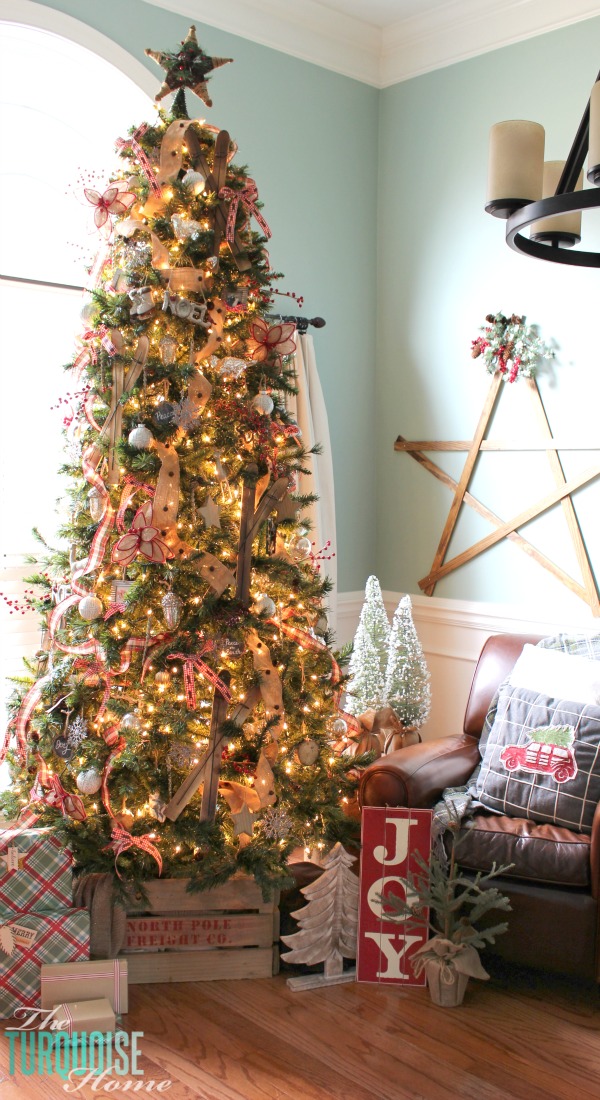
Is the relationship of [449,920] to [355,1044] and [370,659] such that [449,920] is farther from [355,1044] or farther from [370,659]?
[370,659]

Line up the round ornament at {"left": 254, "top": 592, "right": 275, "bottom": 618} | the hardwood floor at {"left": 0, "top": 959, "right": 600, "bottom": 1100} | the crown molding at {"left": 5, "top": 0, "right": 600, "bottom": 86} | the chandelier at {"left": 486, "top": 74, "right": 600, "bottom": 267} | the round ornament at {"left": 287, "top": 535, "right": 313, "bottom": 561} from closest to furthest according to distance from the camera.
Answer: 1. the chandelier at {"left": 486, "top": 74, "right": 600, "bottom": 267}
2. the hardwood floor at {"left": 0, "top": 959, "right": 600, "bottom": 1100}
3. the round ornament at {"left": 254, "top": 592, "right": 275, "bottom": 618}
4. the round ornament at {"left": 287, "top": 535, "right": 313, "bottom": 561}
5. the crown molding at {"left": 5, "top": 0, "right": 600, "bottom": 86}

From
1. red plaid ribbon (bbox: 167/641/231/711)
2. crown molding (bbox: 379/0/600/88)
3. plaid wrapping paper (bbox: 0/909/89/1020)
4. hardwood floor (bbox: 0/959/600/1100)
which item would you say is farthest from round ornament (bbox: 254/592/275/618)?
crown molding (bbox: 379/0/600/88)

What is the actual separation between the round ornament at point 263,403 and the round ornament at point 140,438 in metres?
0.30

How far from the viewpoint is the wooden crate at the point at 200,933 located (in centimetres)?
262

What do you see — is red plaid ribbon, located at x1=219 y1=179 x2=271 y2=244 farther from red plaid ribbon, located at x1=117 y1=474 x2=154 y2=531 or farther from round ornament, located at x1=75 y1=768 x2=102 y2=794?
round ornament, located at x1=75 y1=768 x2=102 y2=794

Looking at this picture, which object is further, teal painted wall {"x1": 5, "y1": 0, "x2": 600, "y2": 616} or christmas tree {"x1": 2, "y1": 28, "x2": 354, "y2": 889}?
teal painted wall {"x1": 5, "y1": 0, "x2": 600, "y2": 616}

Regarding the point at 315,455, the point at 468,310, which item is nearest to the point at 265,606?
the point at 315,455

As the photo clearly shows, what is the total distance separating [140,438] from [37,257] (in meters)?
1.50

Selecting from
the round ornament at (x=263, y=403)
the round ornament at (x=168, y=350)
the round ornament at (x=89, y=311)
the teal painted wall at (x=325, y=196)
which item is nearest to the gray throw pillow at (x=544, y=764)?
the round ornament at (x=263, y=403)

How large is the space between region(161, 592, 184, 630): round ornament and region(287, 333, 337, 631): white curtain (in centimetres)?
141

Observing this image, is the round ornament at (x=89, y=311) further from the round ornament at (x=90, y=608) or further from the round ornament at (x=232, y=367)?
the round ornament at (x=90, y=608)

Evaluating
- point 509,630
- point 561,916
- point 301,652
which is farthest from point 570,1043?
point 509,630

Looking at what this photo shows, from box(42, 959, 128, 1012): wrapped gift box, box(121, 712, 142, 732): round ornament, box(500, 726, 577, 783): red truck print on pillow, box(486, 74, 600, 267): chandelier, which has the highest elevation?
box(486, 74, 600, 267): chandelier

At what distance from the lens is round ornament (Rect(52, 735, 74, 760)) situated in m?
2.54
